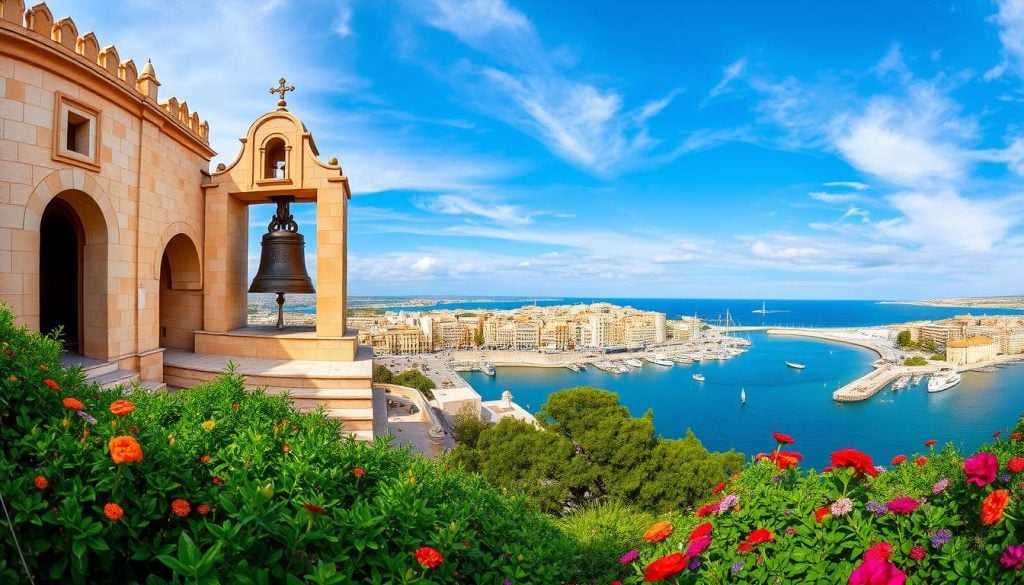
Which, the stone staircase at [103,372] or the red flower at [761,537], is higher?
the stone staircase at [103,372]

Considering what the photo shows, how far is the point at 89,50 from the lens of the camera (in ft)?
19.6

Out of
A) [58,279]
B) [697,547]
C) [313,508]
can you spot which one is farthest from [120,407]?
[58,279]

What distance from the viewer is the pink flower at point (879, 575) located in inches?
51.0

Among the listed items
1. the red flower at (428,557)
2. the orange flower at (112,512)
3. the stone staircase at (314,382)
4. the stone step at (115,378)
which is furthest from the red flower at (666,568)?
the stone step at (115,378)

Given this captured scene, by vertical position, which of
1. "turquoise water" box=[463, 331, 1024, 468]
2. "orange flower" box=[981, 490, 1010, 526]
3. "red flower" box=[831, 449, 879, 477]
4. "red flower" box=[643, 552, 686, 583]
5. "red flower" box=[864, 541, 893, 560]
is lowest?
"turquoise water" box=[463, 331, 1024, 468]

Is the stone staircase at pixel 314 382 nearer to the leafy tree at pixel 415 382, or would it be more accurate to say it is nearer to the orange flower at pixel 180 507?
the orange flower at pixel 180 507

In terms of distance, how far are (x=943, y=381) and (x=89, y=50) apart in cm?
7008

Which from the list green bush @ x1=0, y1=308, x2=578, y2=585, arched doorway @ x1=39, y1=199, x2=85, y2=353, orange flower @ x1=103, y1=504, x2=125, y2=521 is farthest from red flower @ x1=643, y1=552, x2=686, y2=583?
arched doorway @ x1=39, y1=199, x2=85, y2=353

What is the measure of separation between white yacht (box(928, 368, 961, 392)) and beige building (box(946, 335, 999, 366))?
864 cm

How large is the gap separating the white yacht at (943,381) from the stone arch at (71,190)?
220 feet

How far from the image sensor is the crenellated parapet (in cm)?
521

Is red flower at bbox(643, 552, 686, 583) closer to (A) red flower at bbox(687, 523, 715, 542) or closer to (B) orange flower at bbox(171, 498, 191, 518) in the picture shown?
(A) red flower at bbox(687, 523, 715, 542)

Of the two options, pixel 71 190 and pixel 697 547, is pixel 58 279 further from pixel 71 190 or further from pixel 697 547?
pixel 697 547

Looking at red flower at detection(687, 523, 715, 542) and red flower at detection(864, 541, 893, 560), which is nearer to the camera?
red flower at detection(864, 541, 893, 560)
